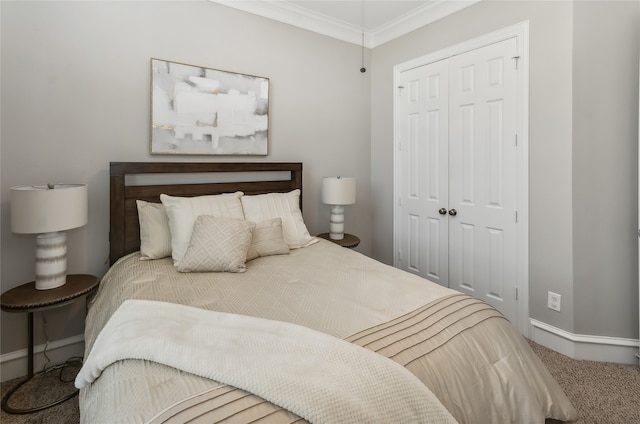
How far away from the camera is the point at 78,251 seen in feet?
7.68

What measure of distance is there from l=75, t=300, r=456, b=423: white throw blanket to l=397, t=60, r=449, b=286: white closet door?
7.73ft

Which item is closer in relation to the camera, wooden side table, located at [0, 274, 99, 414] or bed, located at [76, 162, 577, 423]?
bed, located at [76, 162, 577, 423]

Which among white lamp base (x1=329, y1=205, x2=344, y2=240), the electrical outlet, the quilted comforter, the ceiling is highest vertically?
the ceiling

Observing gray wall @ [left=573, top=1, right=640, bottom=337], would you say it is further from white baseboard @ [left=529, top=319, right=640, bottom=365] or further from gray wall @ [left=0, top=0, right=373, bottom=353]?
gray wall @ [left=0, top=0, right=373, bottom=353]

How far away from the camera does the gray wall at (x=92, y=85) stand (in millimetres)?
2107

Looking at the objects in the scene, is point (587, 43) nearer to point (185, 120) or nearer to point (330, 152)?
point (330, 152)

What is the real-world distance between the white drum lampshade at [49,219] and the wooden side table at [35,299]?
0.22 ft

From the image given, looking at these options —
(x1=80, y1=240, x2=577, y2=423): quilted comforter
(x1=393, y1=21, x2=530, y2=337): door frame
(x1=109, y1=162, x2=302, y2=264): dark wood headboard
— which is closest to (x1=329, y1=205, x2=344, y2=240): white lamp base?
(x1=109, y1=162, x2=302, y2=264): dark wood headboard

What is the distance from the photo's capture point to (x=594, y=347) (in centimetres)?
233

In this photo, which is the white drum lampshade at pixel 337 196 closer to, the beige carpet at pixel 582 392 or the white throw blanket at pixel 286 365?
the beige carpet at pixel 582 392

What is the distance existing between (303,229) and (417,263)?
135 cm

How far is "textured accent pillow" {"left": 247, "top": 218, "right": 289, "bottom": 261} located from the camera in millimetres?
2351

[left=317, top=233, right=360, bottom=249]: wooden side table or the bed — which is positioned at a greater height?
[left=317, top=233, right=360, bottom=249]: wooden side table

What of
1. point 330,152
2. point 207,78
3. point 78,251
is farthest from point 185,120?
point 330,152
